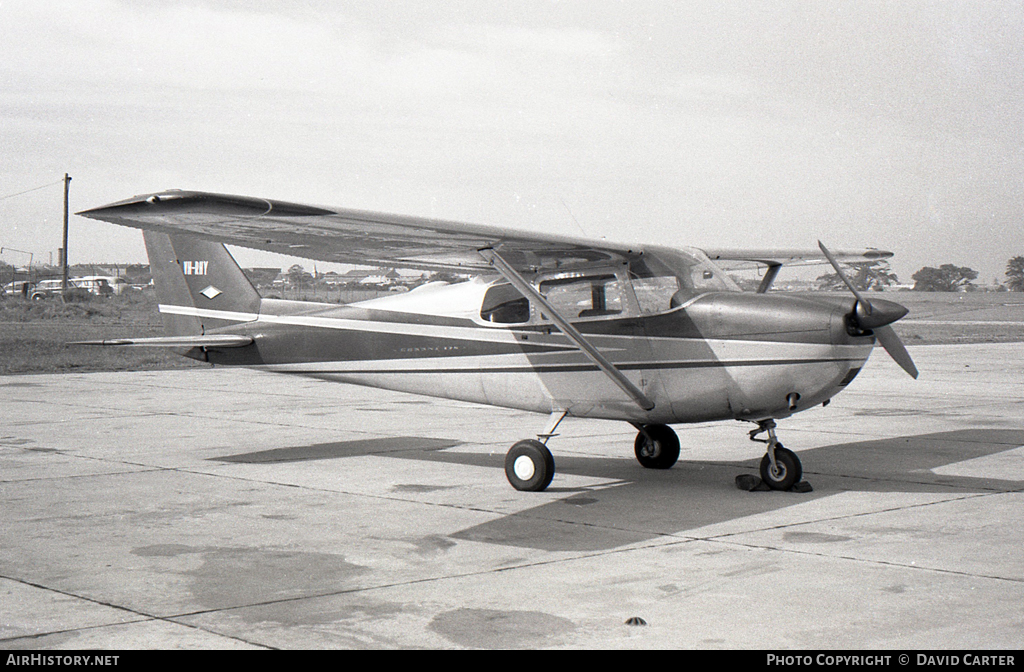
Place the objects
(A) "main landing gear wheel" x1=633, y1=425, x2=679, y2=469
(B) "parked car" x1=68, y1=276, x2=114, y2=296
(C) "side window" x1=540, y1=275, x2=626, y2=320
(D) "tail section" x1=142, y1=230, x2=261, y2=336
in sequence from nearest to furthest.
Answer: (C) "side window" x1=540, y1=275, x2=626, y2=320 < (A) "main landing gear wheel" x1=633, y1=425, x2=679, y2=469 < (D) "tail section" x1=142, y1=230, x2=261, y2=336 < (B) "parked car" x1=68, y1=276, x2=114, y2=296

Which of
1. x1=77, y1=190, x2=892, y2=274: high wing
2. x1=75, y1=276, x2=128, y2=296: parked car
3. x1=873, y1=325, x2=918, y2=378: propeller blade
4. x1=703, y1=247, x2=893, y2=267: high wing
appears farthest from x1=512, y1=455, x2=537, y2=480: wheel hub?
x1=75, y1=276, x2=128, y2=296: parked car

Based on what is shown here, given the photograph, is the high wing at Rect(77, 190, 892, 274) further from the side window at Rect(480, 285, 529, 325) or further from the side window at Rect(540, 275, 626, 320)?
the side window at Rect(480, 285, 529, 325)

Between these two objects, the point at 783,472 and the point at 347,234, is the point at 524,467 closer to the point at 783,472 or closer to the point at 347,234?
the point at 783,472

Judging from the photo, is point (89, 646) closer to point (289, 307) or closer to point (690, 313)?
point (690, 313)

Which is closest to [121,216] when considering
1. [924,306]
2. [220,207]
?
[220,207]

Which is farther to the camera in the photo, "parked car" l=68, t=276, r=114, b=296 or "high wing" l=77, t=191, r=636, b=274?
"parked car" l=68, t=276, r=114, b=296

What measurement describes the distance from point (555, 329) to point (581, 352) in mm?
345

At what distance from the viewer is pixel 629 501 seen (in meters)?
8.38

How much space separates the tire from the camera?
8648 mm

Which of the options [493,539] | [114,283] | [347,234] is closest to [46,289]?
[114,283]

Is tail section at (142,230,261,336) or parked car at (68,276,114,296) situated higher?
parked car at (68,276,114,296)

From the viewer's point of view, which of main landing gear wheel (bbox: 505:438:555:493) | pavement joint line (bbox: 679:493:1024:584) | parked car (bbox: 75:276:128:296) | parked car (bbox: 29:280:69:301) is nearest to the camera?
pavement joint line (bbox: 679:493:1024:584)

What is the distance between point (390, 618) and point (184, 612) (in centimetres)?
106

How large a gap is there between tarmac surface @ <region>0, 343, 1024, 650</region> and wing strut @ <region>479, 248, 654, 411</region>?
37.0 inches
